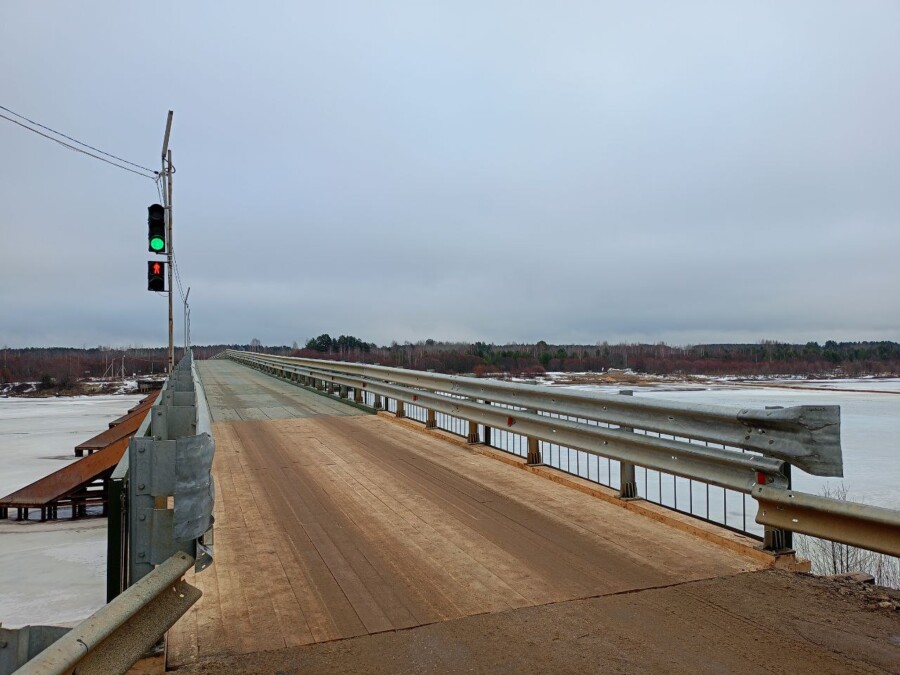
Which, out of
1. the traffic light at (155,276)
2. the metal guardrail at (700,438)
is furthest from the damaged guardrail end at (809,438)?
the traffic light at (155,276)

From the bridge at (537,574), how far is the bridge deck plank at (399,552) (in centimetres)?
2

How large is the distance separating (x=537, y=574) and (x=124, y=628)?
254cm

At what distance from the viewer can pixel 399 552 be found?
4.64 m

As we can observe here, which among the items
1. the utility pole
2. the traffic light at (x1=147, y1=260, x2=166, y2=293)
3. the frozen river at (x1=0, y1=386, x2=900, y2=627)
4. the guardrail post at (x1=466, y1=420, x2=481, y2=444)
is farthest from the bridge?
the utility pole

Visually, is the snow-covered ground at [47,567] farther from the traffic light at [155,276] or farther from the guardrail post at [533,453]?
the traffic light at [155,276]

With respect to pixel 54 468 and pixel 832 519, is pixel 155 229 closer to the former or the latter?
pixel 54 468

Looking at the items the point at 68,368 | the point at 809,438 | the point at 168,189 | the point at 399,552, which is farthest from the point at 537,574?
the point at 68,368

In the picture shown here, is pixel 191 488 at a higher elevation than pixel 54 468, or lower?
higher

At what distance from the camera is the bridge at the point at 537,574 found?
3148 mm

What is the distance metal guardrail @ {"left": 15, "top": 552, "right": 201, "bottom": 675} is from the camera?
2078mm

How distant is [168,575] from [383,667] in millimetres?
1094

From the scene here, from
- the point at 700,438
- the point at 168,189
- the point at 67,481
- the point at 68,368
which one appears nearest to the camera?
the point at 700,438

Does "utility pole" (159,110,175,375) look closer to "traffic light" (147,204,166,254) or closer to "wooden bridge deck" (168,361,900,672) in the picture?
"traffic light" (147,204,166,254)

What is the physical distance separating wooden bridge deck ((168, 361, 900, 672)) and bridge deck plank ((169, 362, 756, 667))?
1 cm
